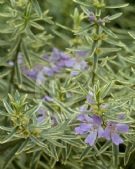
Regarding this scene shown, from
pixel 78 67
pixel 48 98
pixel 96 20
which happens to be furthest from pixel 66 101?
pixel 96 20

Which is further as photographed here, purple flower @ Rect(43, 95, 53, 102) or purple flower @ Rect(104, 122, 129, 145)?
purple flower @ Rect(43, 95, 53, 102)

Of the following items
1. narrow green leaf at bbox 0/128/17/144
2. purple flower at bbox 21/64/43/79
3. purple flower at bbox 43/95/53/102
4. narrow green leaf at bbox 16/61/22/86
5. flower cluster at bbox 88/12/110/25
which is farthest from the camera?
purple flower at bbox 21/64/43/79

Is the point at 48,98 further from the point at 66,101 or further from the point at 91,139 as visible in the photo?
the point at 91,139

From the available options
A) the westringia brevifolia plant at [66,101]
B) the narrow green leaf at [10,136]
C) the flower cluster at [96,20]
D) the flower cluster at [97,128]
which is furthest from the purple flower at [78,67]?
the narrow green leaf at [10,136]

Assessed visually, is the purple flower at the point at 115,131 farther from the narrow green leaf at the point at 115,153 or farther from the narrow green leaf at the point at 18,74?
the narrow green leaf at the point at 18,74

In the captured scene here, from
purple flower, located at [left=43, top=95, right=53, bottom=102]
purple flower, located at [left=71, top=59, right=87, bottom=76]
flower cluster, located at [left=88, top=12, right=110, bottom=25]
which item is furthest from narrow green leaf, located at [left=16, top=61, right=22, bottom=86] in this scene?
flower cluster, located at [left=88, top=12, right=110, bottom=25]

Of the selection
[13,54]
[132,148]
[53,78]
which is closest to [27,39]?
[13,54]

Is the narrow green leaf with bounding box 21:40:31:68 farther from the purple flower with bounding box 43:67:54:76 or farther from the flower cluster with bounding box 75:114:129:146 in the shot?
the flower cluster with bounding box 75:114:129:146

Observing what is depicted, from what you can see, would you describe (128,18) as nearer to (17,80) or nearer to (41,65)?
(41,65)
